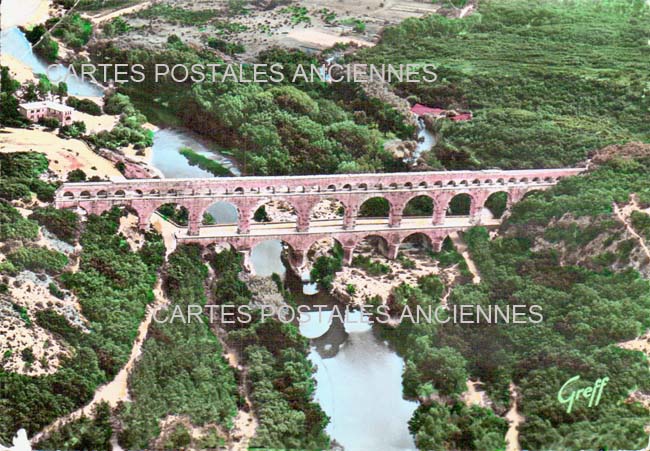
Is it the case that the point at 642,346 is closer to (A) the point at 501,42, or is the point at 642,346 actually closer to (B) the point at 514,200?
(B) the point at 514,200

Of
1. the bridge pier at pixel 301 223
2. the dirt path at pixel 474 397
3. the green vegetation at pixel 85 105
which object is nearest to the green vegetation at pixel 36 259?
the green vegetation at pixel 85 105

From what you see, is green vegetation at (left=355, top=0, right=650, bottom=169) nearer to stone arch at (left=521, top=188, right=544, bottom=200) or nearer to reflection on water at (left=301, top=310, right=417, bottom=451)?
stone arch at (left=521, top=188, right=544, bottom=200)

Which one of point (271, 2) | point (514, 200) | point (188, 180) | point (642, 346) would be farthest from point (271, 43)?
point (642, 346)

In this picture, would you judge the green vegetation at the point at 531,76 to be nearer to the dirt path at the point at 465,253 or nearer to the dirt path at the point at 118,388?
the dirt path at the point at 465,253

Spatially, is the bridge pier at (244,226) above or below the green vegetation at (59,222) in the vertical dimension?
below

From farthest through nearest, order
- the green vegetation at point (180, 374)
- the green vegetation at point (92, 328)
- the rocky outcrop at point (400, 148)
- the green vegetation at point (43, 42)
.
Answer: the green vegetation at point (43, 42) → the rocky outcrop at point (400, 148) → the green vegetation at point (180, 374) → the green vegetation at point (92, 328)

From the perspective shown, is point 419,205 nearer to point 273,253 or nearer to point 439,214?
point 439,214
